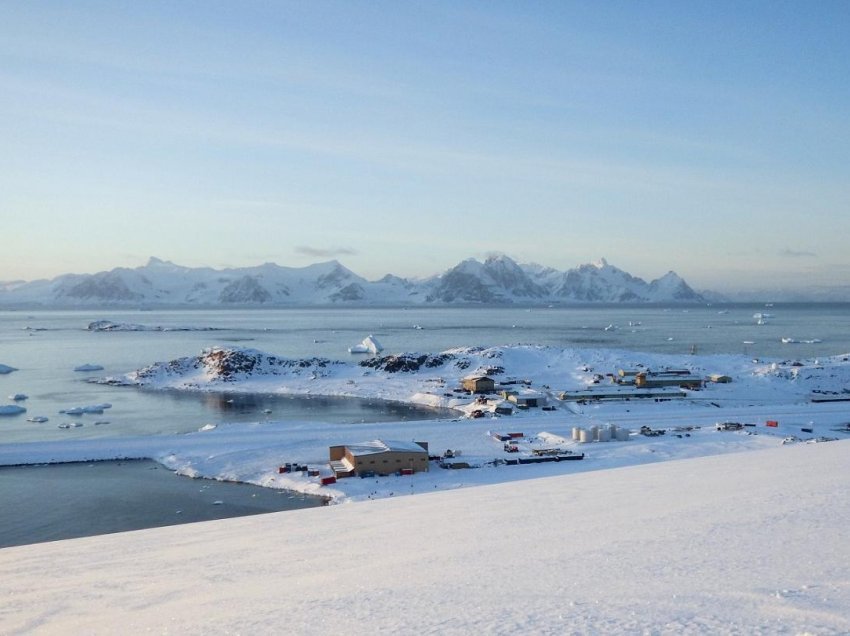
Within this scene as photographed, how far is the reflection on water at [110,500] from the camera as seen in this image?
1376cm

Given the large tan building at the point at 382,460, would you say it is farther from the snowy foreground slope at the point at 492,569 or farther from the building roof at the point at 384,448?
the snowy foreground slope at the point at 492,569

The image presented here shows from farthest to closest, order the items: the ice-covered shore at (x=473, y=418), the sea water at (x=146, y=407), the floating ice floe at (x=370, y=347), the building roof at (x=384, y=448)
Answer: the floating ice floe at (x=370, y=347), the ice-covered shore at (x=473, y=418), the building roof at (x=384, y=448), the sea water at (x=146, y=407)

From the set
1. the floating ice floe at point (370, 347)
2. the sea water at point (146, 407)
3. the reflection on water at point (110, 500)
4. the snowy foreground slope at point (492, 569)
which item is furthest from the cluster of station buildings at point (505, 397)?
the floating ice floe at point (370, 347)

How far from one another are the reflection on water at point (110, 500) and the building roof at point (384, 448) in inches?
85.6

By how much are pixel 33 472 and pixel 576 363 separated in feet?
96.3

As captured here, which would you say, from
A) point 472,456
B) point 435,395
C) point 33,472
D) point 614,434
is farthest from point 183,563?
point 435,395

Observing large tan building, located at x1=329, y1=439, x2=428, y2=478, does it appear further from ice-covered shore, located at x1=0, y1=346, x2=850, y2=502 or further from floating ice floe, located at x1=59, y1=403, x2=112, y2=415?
floating ice floe, located at x1=59, y1=403, x2=112, y2=415

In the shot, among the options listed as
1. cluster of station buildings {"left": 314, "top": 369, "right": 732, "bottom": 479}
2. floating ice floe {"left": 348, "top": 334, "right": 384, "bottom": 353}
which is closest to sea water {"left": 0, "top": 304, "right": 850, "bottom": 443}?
floating ice floe {"left": 348, "top": 334, "right": 384, "bottom": 353}

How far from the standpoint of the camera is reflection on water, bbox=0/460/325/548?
13758 mm

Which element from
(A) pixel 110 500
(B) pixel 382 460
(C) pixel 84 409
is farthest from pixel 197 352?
(B) pixel 382 460

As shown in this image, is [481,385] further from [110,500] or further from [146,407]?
[110,500]

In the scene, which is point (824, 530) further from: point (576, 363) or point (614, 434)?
point (576, 363)

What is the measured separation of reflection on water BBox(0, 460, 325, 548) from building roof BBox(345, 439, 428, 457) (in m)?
2.17

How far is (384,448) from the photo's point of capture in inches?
695
